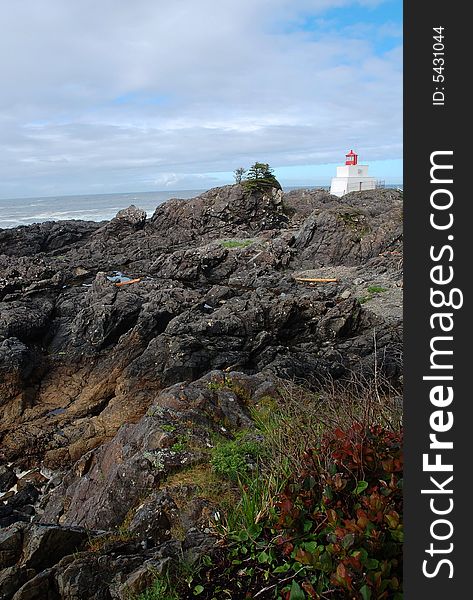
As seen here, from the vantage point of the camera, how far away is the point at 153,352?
13.0 m

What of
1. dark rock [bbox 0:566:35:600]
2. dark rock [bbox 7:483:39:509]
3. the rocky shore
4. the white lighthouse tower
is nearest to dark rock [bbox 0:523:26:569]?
the rocky shore

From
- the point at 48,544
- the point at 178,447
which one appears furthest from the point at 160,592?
the point at 178,447

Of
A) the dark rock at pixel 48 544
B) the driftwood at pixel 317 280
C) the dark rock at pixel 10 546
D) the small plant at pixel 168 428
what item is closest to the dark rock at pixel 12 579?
the dark rock at pixel 48 544

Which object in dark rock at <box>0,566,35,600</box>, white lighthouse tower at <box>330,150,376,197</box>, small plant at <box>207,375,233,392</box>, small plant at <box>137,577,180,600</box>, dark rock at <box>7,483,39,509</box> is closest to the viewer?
small plant at <box>137,577,180,600</box>

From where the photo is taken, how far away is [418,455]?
236 cm

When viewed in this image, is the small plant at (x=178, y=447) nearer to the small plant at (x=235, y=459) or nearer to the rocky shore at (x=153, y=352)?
the rocky shore at (x=153, y=352)

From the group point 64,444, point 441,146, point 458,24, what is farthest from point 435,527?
point 64,444

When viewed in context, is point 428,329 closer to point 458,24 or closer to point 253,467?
point 458,24

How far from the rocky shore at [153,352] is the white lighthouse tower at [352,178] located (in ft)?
45.8

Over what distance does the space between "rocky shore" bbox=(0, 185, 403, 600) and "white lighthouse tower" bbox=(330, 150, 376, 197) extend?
13957 millimetres

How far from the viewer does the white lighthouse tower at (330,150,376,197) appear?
4789 cm

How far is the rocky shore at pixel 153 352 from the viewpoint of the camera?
4.73 metres

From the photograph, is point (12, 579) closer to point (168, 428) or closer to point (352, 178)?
point (168, 428)

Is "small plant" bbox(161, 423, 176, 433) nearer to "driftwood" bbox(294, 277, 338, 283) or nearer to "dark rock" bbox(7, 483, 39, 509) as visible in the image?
"dark rock" bbox(7, 483, 39, 509)
